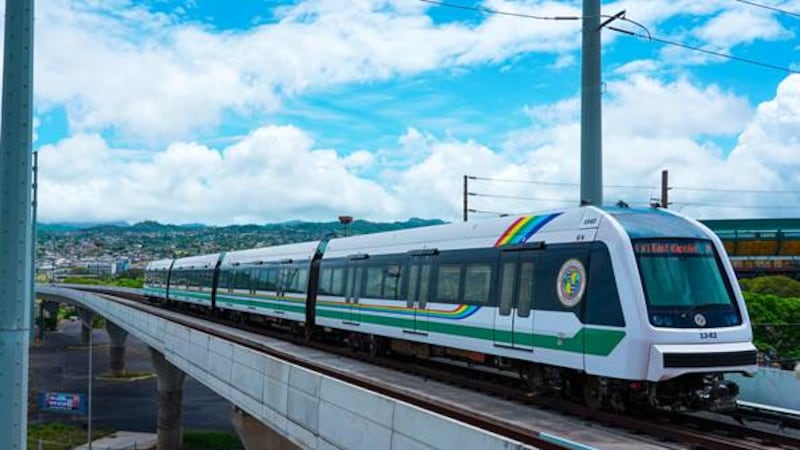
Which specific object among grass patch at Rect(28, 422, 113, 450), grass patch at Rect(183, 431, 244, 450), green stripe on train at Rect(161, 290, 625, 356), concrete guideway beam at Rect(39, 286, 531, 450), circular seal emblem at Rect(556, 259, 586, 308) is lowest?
grass patch at Rect(28, 422, 113, 450)

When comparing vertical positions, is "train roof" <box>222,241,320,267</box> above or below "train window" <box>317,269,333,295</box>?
above

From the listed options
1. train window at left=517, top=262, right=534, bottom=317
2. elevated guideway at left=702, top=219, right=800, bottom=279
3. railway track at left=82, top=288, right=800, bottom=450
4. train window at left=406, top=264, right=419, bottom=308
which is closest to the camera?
railway track at left=82, top=288, right=800, bottom=450

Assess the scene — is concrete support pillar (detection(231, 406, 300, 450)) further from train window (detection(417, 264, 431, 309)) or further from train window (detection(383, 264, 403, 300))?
train window (detection(417, 264, 431, 309))

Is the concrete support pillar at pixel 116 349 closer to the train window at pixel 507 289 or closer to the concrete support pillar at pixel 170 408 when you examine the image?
the concrete support pillar at pixel 170 408

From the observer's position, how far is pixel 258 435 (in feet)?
71.7

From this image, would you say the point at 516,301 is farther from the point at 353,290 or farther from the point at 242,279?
the point at 242,279

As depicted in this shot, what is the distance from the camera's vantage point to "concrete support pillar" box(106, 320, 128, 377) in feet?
247

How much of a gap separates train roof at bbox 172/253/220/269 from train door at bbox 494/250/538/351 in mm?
26199

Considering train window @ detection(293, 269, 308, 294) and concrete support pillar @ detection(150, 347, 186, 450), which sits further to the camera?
concrete support pillar @ detection(150, 347, 186, 450)

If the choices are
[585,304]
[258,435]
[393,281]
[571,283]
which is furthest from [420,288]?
[258,435]

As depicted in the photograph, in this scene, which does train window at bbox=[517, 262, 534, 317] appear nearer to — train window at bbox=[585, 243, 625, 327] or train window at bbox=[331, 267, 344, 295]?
train window at bbox=[585, 243, 625, 327]

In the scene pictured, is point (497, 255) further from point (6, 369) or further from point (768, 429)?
point (6, 369)

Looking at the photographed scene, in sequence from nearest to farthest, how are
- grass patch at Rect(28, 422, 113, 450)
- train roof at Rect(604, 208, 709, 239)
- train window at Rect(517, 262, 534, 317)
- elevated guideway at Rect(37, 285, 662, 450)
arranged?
elevated guideway at Rect(37, 285, 662, 450) < train roof at Rect(604, 208, 709, 239) < train window at Rect(517, 262, 534, 317) < grass patch at Rect(28, 422, 113, 450)

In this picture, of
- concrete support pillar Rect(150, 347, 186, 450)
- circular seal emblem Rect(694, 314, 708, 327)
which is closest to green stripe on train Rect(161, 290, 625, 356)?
circular seal emblem Rect(694, 314, 708, 327)
